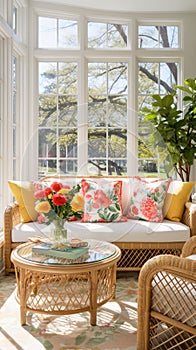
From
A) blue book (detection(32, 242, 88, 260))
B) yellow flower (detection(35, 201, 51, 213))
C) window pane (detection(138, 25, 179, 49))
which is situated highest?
window pane (detection(138, 25, 179, 49))

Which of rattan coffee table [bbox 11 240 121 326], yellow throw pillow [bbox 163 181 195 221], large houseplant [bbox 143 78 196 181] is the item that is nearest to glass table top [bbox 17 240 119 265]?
rattan coffee table [bbox 11 240 121 326]

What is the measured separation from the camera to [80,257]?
2.66m

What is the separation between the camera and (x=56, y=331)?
255 cm

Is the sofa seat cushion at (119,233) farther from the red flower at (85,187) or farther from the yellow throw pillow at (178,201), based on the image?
the red flower at (85,187)

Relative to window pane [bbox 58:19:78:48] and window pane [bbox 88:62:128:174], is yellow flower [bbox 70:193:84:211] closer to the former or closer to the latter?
window pane [bbox 88:62:128:174]

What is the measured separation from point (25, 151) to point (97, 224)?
148 cm

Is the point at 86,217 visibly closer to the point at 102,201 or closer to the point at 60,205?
the point at 102,201

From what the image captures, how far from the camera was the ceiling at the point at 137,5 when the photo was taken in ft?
14.4

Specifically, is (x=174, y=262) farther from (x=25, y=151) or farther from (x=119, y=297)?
(x=25, y=151)

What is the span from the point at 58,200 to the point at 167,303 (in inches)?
38.8

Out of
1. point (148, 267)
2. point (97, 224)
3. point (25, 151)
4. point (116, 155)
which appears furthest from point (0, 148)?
point (148, 267)

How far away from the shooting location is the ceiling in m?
4.39

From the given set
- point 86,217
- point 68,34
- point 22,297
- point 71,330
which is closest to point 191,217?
point 86,217

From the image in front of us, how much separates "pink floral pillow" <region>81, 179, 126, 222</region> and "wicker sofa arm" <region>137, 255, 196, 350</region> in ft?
5.31
